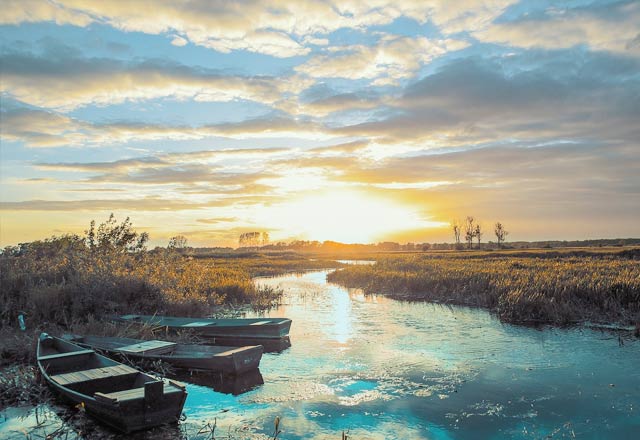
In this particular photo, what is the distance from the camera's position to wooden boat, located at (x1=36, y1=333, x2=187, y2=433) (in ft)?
24.5

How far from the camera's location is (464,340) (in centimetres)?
1484

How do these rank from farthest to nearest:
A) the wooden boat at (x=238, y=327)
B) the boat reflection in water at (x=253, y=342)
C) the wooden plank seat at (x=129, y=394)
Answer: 1. the wooden boat at (x=238, y=327)
2. the boat reflection in water at (x=253, y=342)
3. the wooden plank seat at (x=129, y=394)

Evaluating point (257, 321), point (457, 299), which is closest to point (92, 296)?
point (257, 321)

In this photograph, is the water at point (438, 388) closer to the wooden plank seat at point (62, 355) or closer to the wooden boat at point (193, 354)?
the wooden boat at point (193, 354)

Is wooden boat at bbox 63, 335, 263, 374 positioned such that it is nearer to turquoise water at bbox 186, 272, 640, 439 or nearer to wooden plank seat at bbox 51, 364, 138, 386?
turquoise water at bbox 186, 272, 640, 439

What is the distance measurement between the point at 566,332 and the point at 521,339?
6.86 feet

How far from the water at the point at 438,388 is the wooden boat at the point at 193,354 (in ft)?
1.85

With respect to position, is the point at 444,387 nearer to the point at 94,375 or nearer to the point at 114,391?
the point at 114,391

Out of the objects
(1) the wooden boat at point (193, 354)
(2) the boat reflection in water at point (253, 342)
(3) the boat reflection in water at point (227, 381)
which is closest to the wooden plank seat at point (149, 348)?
(1) the wooden boat at point (193, 354)

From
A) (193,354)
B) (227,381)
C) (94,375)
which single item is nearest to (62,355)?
(94,375)

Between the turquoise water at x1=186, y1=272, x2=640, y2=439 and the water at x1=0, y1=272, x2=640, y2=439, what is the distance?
0.03 m

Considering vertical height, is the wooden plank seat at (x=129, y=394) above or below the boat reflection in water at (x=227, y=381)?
above

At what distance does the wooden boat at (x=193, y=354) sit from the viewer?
35.5 feet

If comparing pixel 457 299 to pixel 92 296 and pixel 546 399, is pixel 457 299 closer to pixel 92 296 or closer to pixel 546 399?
pixel 546 399
